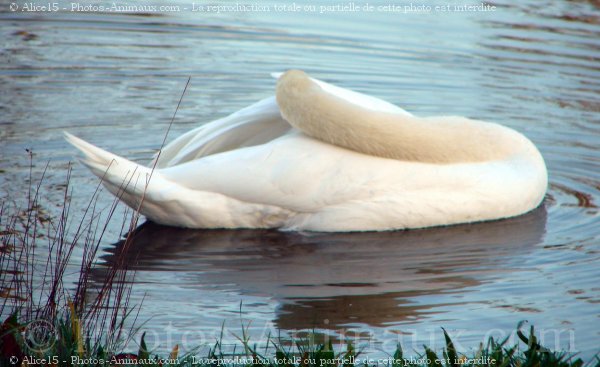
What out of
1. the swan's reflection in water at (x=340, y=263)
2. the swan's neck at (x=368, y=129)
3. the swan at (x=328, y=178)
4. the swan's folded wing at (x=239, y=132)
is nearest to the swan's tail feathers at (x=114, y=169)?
the swan at (x=328, y=178)

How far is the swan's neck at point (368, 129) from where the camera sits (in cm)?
698

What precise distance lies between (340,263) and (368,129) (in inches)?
41.6

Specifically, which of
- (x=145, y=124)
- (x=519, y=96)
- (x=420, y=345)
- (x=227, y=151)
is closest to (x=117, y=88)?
(x=145, y=124)

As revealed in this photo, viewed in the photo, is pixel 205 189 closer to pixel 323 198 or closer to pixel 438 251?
pixel 323 198

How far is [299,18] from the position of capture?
1363 cm

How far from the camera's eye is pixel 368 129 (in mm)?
7062

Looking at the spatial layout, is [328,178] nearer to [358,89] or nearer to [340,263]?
[340,263]

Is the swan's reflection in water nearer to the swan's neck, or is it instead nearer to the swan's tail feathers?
the swan's tail feathers

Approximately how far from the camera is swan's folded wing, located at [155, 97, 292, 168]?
290 inches

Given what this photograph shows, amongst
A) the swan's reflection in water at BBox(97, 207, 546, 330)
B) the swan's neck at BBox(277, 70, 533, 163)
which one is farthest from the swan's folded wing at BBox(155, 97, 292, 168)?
the swan's reflection in water at BBox(97, 207, 546, 330)

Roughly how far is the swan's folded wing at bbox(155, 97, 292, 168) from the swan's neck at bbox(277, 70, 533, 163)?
15.0 inches

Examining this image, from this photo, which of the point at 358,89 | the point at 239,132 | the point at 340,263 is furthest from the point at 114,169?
the point at 358,89

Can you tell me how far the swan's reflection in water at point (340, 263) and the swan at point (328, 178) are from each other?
0.13 m

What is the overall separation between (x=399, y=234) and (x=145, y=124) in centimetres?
311
